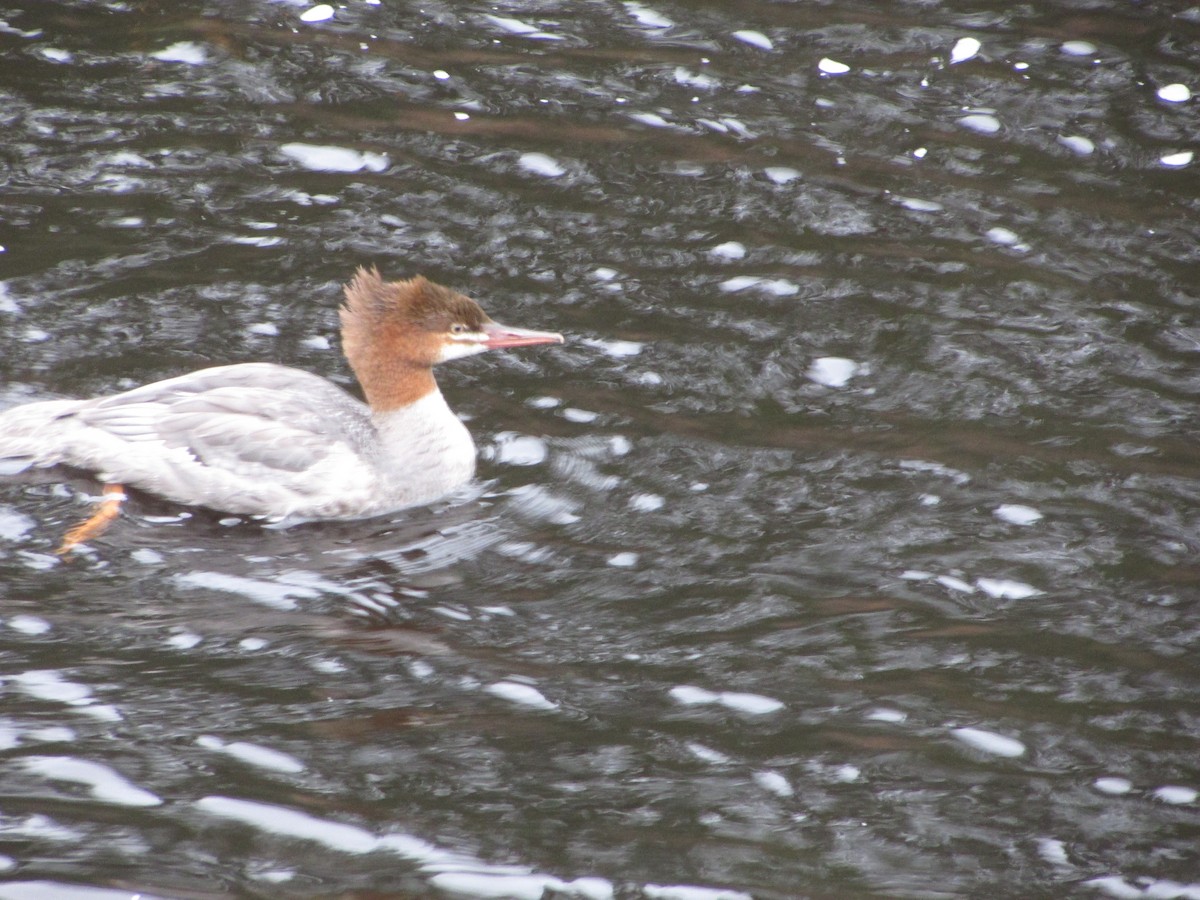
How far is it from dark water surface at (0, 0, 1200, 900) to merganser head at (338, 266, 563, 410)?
19.8 inches

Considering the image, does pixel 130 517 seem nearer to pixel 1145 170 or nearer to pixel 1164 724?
pixel 1164 724

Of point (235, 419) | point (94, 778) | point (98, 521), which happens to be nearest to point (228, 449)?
point (235, 419)

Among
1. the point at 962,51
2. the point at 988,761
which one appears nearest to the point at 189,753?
the point at 988,761

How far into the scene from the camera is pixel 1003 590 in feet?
20.7

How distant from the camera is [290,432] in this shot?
7.02 metres

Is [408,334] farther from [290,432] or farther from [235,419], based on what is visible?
[235,419]

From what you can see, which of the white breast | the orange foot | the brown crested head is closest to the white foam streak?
the orange foot

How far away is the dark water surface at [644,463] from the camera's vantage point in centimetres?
503

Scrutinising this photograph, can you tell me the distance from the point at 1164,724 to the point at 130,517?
169 inches

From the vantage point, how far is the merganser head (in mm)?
7195

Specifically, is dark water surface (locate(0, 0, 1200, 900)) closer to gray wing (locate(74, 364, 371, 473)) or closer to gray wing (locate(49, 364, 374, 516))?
gray wing (locate(49, 364, 374, 516))

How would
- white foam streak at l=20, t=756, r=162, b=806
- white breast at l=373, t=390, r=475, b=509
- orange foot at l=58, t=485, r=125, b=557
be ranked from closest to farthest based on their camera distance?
white foam streak at l=20, t=756, r=162, b=806 → orange foot at l=58, t=485, r=125, b=557 → white breast at l=373, t=390, r=475, b=509

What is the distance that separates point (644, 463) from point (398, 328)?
1.29 m

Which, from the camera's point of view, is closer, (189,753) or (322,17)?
(189,753)
